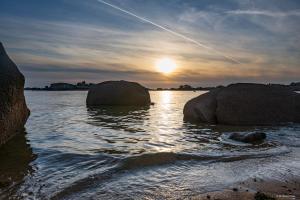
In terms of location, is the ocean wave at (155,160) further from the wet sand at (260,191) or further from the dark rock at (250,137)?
the wet sand at (260,191)

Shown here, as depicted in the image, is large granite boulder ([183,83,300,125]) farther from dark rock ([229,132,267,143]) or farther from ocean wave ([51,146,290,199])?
ocean wave ([51,146,290,199])

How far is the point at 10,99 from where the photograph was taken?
978 centimetres

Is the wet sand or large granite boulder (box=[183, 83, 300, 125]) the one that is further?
large granite boulder (box=[183, 83, 300, 125])

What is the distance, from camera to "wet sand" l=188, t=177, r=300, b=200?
17.7 feet

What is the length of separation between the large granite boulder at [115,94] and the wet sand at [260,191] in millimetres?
27120

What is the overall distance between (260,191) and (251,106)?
37.8ft

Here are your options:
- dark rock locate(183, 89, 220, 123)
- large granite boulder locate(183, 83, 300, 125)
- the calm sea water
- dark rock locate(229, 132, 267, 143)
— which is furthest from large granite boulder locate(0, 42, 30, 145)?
large granite boulder locate(183, 83, 300, 125)

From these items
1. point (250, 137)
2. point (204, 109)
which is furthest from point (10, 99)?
point (204, 109)

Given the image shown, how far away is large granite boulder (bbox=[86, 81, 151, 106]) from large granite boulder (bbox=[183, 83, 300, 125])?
16.4m

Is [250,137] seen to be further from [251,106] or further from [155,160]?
[251,106]

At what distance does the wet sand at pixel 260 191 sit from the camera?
17.7 feet

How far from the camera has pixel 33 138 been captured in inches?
464

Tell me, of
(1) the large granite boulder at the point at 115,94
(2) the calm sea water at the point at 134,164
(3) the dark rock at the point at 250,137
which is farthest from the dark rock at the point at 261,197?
(1) the large granite boulder at the point at 115,94

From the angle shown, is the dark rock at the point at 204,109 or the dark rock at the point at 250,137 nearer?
the dark rock at the point at 250,137
